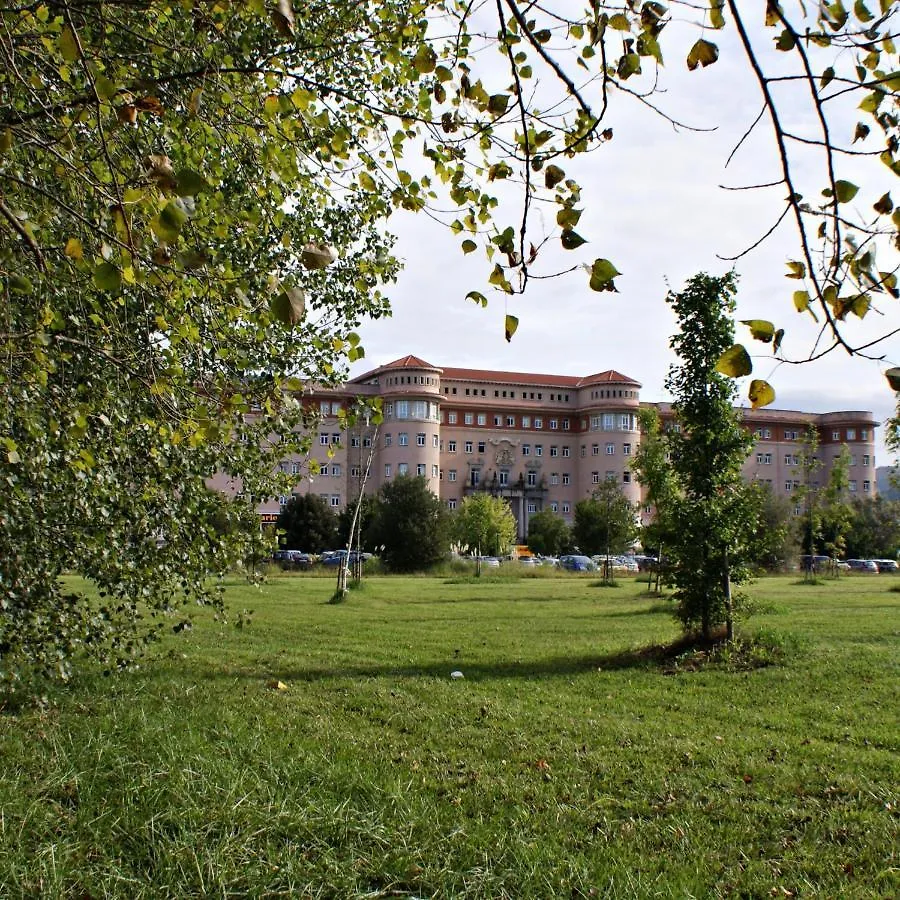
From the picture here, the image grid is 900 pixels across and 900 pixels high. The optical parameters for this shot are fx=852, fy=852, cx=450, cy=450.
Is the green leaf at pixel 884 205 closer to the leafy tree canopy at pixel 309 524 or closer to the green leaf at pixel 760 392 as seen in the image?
the green leaf at pixel 760 392

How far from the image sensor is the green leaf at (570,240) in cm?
287

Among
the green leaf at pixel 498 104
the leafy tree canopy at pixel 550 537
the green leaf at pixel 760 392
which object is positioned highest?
the green leaf at pixel 498 104

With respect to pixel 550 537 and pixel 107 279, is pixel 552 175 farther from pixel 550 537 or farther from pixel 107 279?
pixel 550 537

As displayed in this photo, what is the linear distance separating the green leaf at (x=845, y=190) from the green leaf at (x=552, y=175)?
1170 mm

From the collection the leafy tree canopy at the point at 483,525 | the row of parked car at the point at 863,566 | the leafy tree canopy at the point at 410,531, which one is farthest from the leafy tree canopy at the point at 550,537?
the leafy tree canopy at the point at 410,531

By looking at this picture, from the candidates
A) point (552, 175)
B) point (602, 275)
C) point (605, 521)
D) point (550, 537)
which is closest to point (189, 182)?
point (602, 275)

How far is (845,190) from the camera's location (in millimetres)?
2623

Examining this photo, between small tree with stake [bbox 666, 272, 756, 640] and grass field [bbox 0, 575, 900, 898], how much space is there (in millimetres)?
1380

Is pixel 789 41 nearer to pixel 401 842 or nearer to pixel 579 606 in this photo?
pixel 401 842

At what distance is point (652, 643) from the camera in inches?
531

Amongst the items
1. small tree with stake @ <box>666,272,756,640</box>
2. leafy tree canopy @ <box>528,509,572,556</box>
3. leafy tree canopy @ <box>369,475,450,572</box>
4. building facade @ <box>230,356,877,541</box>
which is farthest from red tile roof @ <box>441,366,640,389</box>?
small tree with stake @ <box>666,272,756,640</box>

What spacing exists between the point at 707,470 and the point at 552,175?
10.3 m

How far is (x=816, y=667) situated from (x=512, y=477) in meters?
74.6

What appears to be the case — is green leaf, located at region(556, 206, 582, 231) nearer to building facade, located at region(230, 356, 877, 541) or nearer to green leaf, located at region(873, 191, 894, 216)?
green leaf, located at region(873, 191, 894, 216)
